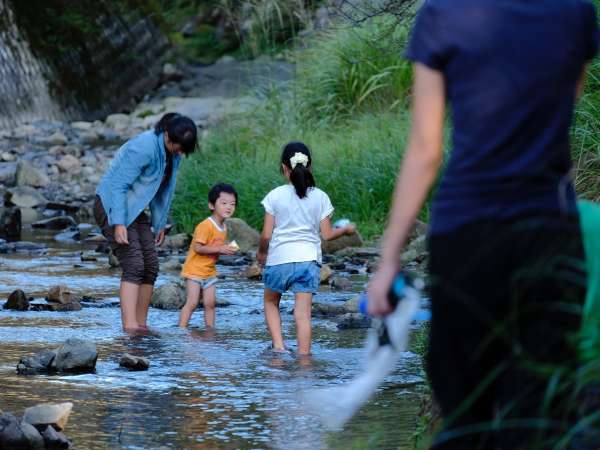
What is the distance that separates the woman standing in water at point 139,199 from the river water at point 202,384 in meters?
0.28

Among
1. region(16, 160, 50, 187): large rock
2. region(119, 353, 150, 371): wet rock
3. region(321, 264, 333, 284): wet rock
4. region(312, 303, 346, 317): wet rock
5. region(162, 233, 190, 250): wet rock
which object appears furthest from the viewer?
region(16, 160, 50, 187): large rock

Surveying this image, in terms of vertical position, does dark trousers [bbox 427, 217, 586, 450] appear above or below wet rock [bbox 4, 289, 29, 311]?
above

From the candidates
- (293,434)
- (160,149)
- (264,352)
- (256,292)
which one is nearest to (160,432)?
(293,434)

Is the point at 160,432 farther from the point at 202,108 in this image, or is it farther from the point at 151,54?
the point at 151,54

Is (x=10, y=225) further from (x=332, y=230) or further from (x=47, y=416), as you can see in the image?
(x=47, y=416)

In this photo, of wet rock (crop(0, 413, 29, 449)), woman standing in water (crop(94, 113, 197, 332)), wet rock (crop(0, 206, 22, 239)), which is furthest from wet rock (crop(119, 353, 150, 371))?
wet rock (crop(0, 206, 22, 239))

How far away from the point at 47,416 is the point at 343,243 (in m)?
7.64

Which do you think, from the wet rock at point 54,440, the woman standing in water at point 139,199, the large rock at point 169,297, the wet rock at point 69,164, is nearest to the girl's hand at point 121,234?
the woman standing in water at point 139,199

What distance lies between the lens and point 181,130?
8.15 m

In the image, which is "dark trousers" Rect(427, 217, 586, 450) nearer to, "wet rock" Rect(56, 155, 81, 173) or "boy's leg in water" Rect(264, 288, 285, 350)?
"boy's leg in water" Rect(264, 288, 285, 350)

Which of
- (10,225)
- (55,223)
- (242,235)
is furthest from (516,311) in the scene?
(55,223)

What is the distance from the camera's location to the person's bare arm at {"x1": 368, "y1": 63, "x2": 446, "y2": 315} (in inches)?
115

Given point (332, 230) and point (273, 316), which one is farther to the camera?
point (273, 316)

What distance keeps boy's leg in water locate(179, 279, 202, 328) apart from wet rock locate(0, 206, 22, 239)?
5.51 m
